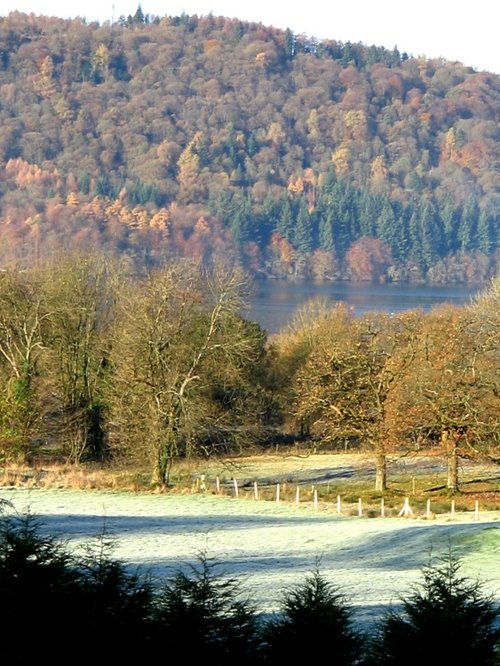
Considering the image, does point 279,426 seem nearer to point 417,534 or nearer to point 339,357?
point 339,357

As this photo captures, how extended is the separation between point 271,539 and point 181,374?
13.8 meters

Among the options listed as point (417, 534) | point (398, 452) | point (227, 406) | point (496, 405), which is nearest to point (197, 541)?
point (417, 534)

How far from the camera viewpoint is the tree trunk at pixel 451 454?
40188 mm

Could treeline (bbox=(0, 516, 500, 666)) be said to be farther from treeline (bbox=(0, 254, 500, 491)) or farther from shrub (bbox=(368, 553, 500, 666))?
treeline (bbox=(0, 254, 500, 491))

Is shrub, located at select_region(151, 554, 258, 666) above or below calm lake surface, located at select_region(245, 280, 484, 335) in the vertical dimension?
below

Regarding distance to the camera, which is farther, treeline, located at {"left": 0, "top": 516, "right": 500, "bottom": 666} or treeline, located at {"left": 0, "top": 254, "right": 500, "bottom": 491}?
treeline, located at {"left": 0, "top": 254, "right": 500, "bottom": 491}

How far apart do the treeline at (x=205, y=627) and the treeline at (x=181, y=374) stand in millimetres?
28353

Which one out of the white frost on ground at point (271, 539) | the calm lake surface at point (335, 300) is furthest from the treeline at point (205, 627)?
the calm lake surface at point (335, 300)

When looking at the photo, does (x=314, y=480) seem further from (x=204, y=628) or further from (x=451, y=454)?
(x=204, y=628)

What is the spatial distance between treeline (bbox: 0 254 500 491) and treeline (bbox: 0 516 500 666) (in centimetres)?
2835

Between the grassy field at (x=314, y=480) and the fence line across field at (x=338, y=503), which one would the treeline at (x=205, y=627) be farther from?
the grassy field at (x=314, y=480)

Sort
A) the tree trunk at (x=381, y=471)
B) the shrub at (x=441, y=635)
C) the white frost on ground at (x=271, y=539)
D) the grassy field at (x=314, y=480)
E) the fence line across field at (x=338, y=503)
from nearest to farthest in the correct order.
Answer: the shrub at (x=441, y=635), the white frost on ground at (x=271, y=539), the fence line across field at (x=338, y=503), the grassy field at (x=314, y=480), the tree trunk at (x=381, y=471)

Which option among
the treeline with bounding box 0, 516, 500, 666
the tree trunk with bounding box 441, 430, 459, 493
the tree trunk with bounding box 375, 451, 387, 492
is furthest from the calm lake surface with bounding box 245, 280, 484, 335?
the treeline with bounding box 0, 516, 500, 666

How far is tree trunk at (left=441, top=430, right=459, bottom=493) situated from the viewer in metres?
40.2
